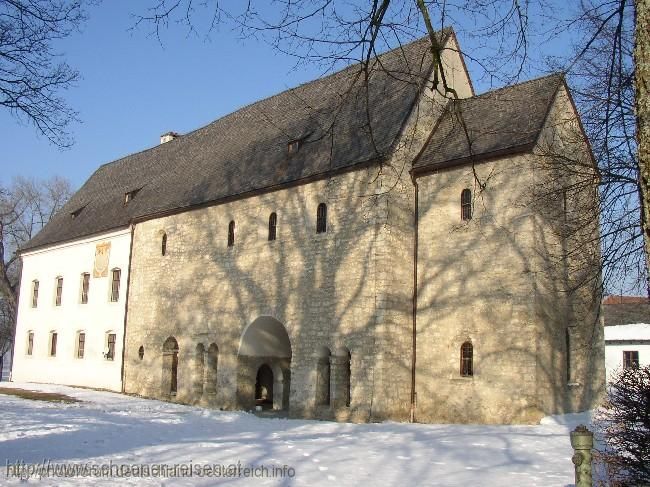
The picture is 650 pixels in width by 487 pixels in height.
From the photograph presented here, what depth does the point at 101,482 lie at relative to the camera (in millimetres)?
8773

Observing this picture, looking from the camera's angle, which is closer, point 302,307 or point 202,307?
point 302,307

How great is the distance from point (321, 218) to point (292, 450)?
914 centimetres

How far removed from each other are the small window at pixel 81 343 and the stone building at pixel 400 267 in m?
6.03

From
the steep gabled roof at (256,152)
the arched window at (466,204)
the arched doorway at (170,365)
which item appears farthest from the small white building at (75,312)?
the arched window at (466,204)

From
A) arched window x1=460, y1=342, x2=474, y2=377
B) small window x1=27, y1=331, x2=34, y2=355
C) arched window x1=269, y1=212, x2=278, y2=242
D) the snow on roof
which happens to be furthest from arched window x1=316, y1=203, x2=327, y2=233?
the snow on roof

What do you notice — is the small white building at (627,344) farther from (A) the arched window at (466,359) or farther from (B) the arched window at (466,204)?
(B) the arched window at (466,204)

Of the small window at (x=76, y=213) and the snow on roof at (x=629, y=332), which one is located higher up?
the small window at (x=76, y=213)

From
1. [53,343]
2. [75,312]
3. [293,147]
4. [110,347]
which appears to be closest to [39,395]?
[110,347]

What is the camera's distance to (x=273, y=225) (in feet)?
69.3

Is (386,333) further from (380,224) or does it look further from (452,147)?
(452,147)

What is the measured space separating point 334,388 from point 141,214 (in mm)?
11890

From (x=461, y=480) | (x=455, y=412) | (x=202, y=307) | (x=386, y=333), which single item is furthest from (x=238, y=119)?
(x=461, y=480)

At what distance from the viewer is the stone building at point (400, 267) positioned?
16.7m

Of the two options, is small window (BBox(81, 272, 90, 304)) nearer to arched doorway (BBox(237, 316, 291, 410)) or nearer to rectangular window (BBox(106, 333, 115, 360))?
rectangular window (BBox(106, 333, 115, 360))
